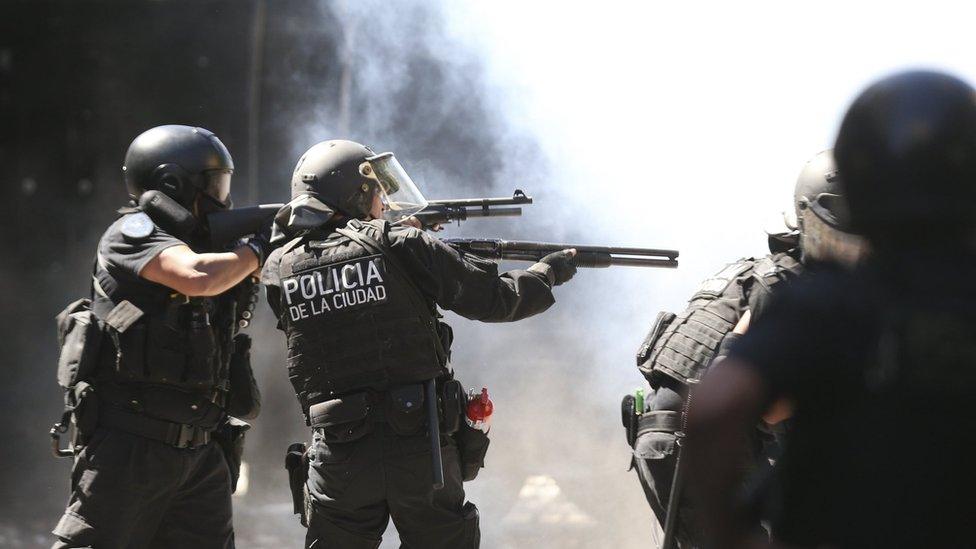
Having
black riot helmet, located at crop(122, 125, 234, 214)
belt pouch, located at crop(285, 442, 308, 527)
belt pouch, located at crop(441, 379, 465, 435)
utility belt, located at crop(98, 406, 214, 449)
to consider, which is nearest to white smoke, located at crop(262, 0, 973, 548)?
black riot helmet, located at crop(122, 125, 234, 214)

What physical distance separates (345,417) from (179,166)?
1142 mm

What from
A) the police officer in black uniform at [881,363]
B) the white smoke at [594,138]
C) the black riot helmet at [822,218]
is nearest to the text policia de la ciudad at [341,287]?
the black riot helmet at [822,218]

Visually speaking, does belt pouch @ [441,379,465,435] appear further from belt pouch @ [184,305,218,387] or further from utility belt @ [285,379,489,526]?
belt pouch @ [184,305,218,387]

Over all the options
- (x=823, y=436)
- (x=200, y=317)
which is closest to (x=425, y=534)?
(x=200, y=317)

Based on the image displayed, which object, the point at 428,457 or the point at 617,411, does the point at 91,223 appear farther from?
the point at 428,457

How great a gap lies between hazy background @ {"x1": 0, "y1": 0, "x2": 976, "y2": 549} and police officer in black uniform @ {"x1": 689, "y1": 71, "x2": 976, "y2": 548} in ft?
11.6

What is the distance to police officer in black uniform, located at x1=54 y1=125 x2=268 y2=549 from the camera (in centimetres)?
332

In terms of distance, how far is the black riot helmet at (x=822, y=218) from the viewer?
2.98 meters

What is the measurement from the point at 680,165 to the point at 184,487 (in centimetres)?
300

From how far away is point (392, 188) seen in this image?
11.9 ft

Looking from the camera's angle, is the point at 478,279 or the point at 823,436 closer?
the point at 823,436

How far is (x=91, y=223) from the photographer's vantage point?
264 inches

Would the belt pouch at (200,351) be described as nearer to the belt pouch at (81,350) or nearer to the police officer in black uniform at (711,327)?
the belt pouch at (81,350)

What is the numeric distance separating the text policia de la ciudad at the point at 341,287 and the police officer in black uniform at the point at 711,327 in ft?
2.69
